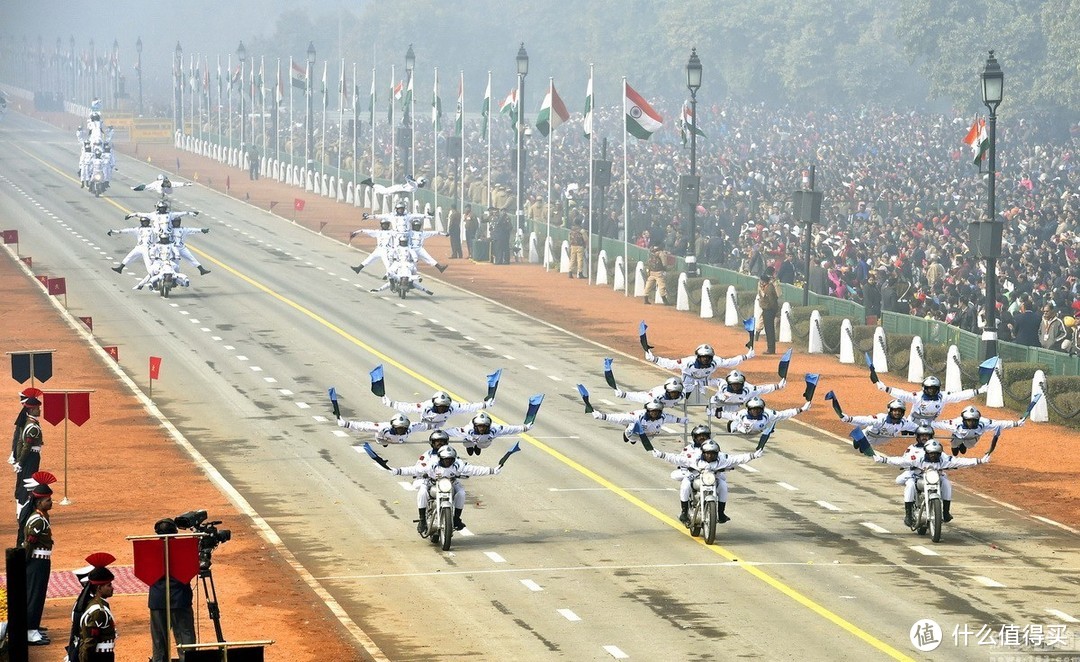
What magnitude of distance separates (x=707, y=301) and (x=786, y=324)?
4585 millimetres

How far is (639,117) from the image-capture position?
57.5 meters

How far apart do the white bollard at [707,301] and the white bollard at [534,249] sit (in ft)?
46.4

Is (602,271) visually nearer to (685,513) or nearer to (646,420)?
(646,420)

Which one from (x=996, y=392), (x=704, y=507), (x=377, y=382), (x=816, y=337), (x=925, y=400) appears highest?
(x=377, y=382)

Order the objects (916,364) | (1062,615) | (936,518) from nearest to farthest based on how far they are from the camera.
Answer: (1062,615), (936,518), (916,364)

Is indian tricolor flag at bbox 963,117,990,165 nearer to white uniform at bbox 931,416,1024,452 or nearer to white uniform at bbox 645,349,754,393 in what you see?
white uniform at bbox 645,349,754,393

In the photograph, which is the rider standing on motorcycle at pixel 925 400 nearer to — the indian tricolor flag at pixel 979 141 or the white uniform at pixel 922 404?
the white uniform at pixel 922 404

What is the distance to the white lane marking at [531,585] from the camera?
2489cm

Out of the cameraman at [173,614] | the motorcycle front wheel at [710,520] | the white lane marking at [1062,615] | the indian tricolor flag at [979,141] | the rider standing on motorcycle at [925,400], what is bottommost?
the white lane marking at [1062,615]

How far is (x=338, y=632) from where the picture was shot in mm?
22797

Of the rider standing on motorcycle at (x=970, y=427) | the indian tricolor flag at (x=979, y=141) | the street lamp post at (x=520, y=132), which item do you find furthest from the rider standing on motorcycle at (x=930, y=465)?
the street lamp post at (x=520, y=132)

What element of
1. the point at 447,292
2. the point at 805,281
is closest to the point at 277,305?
the point at 447,292

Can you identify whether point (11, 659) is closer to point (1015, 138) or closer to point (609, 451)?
point (609, 451)

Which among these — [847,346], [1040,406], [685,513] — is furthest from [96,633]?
[847,346]
